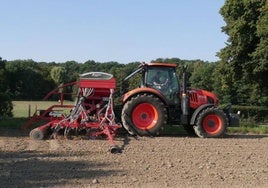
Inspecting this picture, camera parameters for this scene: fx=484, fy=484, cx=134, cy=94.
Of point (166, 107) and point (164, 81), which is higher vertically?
point (164, 81)

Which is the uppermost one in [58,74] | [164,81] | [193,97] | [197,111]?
[58,74]

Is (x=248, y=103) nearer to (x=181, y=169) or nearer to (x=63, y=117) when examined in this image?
(x=63, y=117)

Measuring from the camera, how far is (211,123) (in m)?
15.2

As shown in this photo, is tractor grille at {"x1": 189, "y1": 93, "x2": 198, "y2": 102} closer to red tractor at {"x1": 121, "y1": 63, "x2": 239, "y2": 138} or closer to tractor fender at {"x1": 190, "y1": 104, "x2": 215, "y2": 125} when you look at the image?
red tractor at {"x1": 121, "y1": 63, "x2": 239, "y2": 138}

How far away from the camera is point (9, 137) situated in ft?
45.3

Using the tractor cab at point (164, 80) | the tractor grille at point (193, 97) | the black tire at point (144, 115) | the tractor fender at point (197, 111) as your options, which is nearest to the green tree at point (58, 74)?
the tractor cab at point (164, 80)

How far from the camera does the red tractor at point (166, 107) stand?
14797 mm

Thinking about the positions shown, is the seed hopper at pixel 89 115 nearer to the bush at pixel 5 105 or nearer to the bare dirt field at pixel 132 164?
the bare dirt field at pixel 132 164

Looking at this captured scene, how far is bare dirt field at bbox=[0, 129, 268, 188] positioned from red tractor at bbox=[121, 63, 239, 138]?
58.9 inches

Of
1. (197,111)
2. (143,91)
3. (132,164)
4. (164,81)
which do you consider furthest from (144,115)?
(132,164)

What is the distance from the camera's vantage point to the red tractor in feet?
48.5

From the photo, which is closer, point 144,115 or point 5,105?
point 144,115

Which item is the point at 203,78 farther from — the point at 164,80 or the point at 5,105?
the point at 164,80

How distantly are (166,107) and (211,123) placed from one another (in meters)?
1.49
